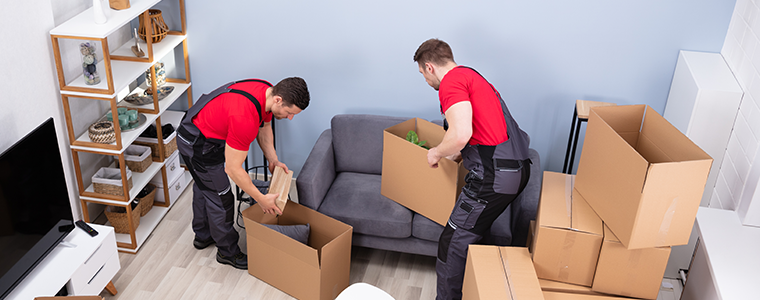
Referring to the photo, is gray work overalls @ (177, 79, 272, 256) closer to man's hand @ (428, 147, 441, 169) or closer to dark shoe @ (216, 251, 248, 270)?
dark shoe @ (216, 251, 248, 270)

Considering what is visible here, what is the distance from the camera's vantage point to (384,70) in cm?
345

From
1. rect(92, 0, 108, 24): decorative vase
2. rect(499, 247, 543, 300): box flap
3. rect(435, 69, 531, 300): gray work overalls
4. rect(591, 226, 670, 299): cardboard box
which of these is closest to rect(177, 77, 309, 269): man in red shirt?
rect(92, 0, 108, 24): decorative vase

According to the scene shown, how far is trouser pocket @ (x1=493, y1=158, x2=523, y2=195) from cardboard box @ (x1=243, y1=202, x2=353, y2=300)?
0.78m

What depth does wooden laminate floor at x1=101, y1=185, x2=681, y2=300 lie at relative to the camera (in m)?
2.95

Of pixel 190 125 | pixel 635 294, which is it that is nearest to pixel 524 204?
Answer: pixel 635 294

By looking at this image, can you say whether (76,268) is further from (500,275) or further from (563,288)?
(563,288)

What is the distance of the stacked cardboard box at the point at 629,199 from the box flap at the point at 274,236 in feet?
3.43

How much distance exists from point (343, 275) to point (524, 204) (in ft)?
3.37

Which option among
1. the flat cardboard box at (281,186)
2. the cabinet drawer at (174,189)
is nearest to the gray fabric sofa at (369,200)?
the flat cardboard box at (281,186)

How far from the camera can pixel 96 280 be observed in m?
2.67

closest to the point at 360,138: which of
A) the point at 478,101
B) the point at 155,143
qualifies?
the point at 478,101

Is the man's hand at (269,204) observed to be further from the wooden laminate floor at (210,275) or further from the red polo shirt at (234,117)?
the wooden laminate floor at (210,275)

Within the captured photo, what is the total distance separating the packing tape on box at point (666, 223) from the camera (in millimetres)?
2053

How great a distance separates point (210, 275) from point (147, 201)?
72 centimetres
